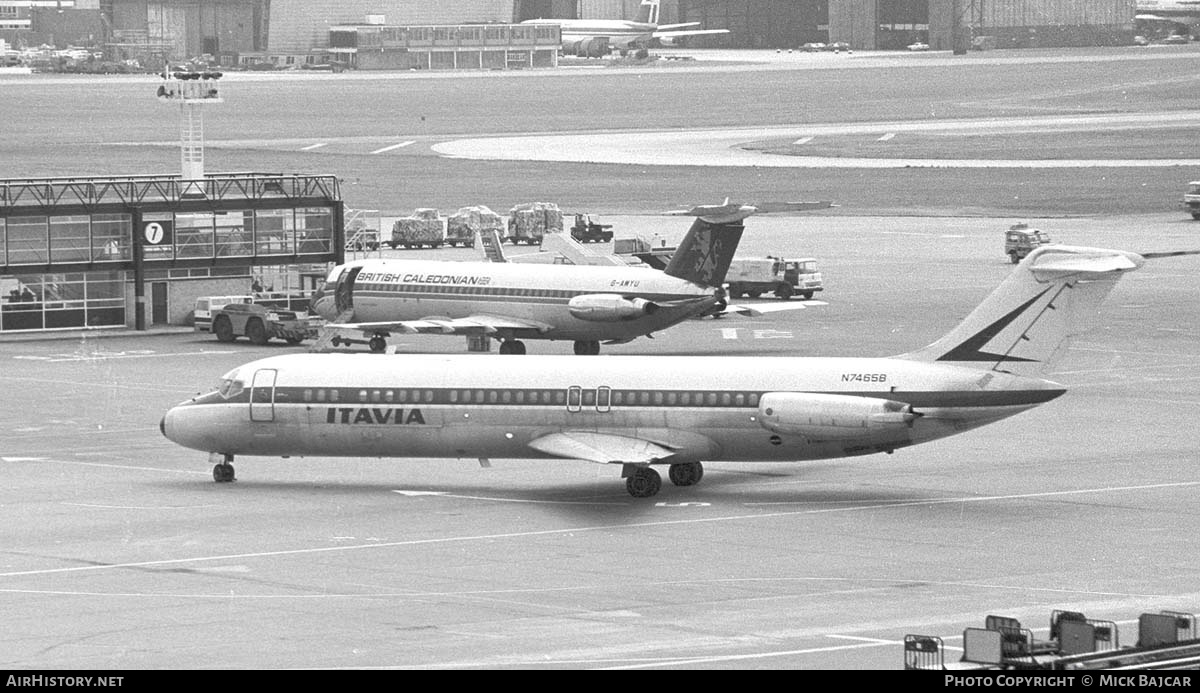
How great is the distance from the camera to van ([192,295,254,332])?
82.4m

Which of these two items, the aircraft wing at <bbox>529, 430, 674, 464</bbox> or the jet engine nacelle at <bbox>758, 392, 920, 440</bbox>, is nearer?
the jet engine nacelle at <bbox>758, 392, 920, 440</bbox>

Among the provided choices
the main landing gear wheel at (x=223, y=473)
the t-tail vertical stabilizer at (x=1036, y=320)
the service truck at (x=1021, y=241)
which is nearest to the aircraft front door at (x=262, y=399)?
the main landing gear wheel at (x=223, y=473)

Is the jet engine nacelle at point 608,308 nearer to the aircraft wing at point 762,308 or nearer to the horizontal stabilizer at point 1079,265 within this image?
the aircraft wing at point 762,308

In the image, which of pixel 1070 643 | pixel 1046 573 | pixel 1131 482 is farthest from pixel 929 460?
pixel 1070 643

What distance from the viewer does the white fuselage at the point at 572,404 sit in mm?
45562

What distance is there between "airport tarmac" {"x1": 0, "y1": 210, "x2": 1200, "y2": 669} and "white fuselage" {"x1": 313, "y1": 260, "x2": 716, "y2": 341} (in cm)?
1208

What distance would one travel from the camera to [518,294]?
75.6 meters

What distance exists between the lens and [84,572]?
3894 centimetres

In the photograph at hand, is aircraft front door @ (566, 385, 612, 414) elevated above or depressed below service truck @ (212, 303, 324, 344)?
above

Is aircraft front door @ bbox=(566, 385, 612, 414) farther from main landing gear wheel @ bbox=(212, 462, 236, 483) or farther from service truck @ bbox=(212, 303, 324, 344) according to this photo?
service truck @ bbox=(212, 303, 324, 344)

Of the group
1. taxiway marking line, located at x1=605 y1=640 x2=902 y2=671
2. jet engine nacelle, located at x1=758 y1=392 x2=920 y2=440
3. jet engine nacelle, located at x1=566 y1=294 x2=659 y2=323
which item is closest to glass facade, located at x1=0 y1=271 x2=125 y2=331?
jet engine nacelle, located at x1=566 y1=294 x2=659 y2=323

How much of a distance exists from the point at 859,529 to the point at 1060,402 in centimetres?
2143

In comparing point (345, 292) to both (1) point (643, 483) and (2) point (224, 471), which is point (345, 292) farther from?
(1) point (643, 483)

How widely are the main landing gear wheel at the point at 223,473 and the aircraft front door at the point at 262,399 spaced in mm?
1878
